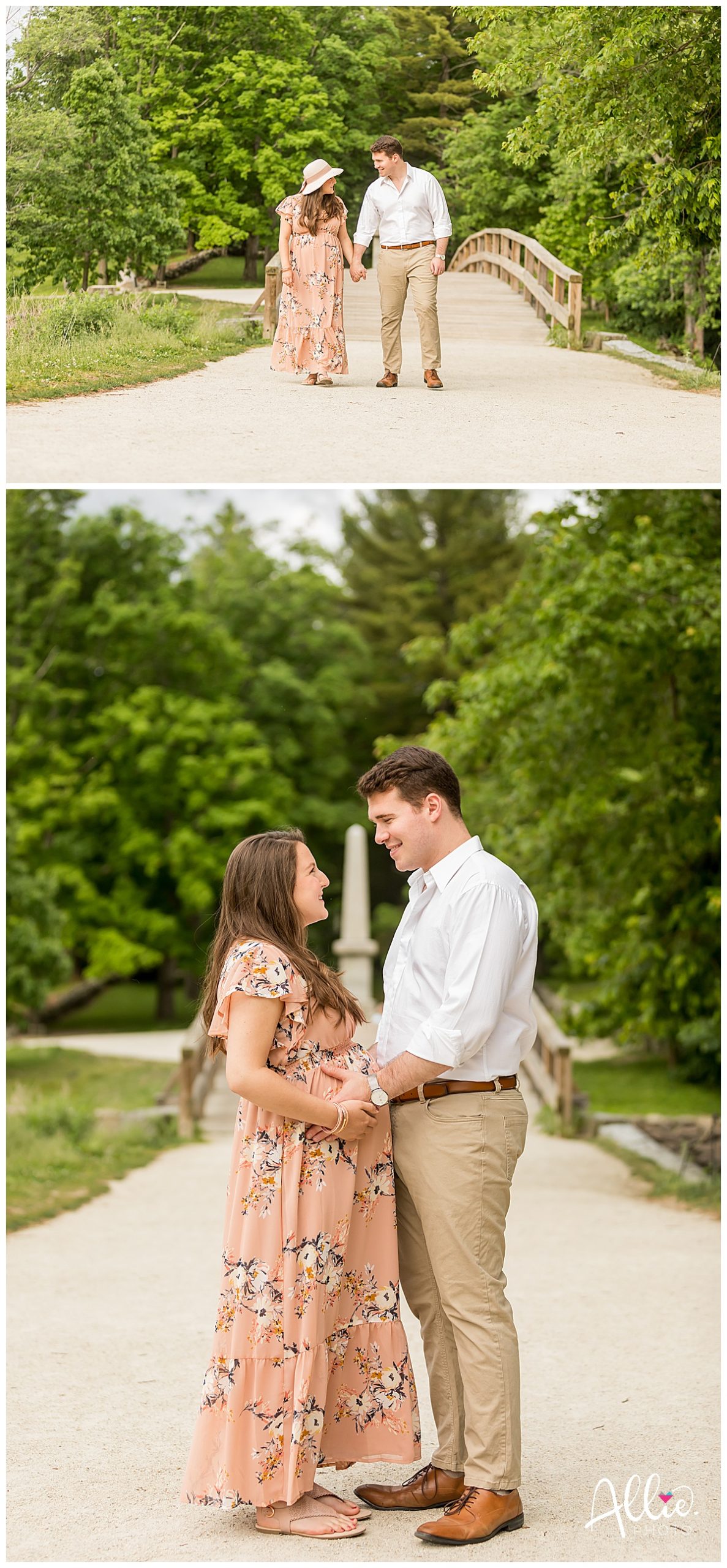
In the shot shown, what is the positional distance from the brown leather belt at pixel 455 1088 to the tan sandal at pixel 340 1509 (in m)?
1.09

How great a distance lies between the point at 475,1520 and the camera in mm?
3781

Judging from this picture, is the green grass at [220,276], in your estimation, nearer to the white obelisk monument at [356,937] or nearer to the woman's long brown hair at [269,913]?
the woman's long brown hair at [269,913]

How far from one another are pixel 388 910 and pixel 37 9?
2167 cm

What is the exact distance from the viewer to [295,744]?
2997 cm

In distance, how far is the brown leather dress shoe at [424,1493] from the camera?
13.4ft

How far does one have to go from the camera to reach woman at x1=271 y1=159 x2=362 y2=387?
11.0 meters

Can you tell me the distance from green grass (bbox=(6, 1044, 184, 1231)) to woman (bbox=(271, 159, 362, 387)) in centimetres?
617

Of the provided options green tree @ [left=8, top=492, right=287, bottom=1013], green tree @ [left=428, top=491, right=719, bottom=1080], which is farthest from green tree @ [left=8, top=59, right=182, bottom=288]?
green tree @ [left=8, top=492, right=287, bottom=1013]

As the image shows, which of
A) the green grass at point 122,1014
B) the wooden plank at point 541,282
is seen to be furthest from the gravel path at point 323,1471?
the green grass at point 122,1014

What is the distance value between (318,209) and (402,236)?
960 millimetres

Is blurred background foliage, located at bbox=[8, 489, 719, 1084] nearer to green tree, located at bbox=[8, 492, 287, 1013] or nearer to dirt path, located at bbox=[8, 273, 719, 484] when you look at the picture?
green tree, located at bbox=[8, 492, 287, 1013]

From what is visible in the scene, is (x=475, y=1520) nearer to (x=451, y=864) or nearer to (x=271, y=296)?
(x=451, y=864)

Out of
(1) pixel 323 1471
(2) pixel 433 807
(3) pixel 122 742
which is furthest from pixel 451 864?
(3) pixel 122 742

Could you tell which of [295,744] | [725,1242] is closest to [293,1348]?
[725,1242]
